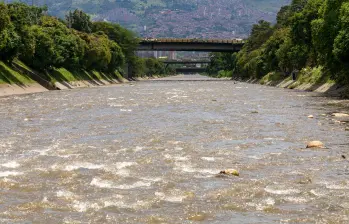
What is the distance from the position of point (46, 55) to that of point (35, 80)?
6.46m

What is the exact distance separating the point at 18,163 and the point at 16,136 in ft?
28.3

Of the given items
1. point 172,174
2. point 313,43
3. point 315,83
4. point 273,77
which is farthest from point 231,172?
point 273,77

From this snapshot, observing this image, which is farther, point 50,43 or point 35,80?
point 50,43

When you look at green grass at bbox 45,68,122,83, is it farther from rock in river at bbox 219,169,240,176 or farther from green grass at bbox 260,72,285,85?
rock in river at bbox 219,169,240,176

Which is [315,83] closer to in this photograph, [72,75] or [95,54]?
[72,75]

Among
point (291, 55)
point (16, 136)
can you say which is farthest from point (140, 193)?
point (291, 55)

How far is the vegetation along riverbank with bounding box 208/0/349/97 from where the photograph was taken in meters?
59.3

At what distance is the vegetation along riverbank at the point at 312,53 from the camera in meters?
59.3

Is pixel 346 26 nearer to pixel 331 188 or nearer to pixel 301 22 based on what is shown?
pixel 301 22

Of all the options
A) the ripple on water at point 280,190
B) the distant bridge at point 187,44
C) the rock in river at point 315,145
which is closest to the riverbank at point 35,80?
the rock in river at point 315,145

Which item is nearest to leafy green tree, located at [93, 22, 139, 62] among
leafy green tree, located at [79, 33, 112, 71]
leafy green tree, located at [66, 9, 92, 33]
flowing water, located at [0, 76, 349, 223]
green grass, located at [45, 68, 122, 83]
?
leafy green tree, located at [66, 9, 92, 33]

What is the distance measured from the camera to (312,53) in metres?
95.6

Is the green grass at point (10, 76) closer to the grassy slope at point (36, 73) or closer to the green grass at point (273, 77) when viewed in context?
the grassy slope at point (36, 73)

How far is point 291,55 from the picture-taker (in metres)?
105
